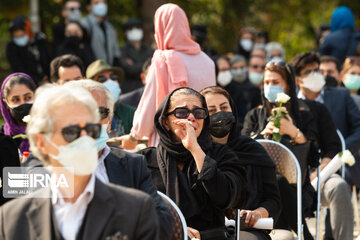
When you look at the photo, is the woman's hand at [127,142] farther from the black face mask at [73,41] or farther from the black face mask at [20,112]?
the black face mask at [73,41]

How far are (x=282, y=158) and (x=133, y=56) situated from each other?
18.6ft

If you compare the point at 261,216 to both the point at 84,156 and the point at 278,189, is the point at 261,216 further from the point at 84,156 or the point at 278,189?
the point at 84,156

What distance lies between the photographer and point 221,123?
5176mm

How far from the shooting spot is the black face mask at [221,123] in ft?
17.0

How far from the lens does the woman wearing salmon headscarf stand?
19.8ft

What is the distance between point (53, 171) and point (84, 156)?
0.21m

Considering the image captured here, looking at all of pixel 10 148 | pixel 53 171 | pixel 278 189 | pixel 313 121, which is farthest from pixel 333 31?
pixel 53 171

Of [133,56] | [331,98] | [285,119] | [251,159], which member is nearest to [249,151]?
[251,159]

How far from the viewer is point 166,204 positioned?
396 centimetres

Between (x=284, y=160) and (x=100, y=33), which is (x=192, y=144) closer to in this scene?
(x=284, y=160)

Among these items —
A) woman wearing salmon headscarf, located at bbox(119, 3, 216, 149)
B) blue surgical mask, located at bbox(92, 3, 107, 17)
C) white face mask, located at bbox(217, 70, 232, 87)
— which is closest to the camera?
woman wearing salmon headscarf, located at bbox(119, 3, 216, 149)

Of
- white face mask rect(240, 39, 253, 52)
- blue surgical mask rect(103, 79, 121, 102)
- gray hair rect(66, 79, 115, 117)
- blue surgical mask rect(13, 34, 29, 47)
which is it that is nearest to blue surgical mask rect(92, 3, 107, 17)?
blue surgical mask rect(13, 34, 29, 47)

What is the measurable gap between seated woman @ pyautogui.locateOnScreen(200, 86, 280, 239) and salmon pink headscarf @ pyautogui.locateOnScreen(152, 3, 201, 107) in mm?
840

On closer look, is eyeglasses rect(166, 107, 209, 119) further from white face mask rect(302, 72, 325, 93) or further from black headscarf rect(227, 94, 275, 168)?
white face mask rect(302, 72, 325, 93)
